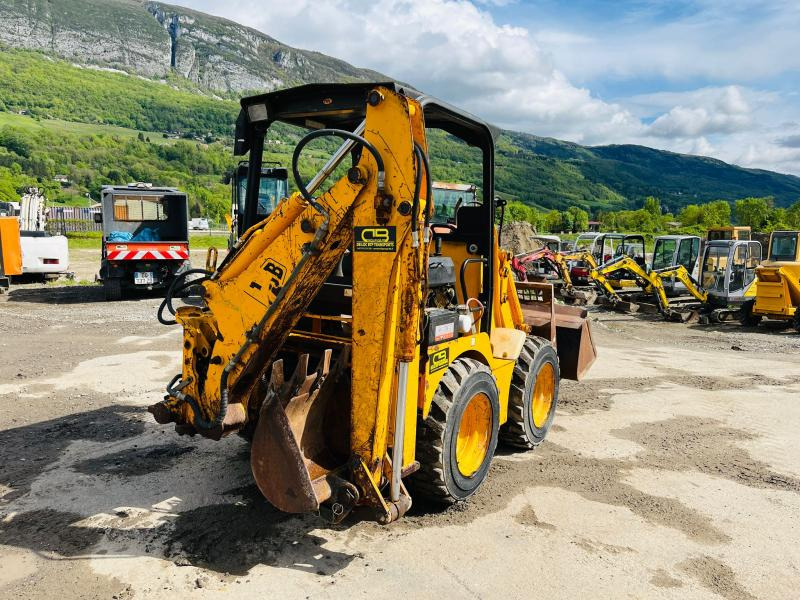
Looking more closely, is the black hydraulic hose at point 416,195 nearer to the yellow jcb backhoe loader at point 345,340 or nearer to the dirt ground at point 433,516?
the yellow jcb backhoe loader at point 345,340

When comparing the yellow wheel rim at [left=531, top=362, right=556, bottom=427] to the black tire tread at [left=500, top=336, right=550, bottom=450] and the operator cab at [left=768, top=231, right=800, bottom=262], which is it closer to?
the black tire tread at [left=500, top=336, right=550, bottom=450]

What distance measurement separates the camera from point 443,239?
16.7 feet

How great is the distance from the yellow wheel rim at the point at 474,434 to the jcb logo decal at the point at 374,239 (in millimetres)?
1355

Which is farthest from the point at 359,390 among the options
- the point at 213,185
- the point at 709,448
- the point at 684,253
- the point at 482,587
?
the point at 213,185

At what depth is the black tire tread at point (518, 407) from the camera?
507cm

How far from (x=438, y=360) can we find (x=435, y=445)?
1.72ft

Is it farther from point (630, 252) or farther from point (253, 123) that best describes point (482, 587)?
point (630, 252)

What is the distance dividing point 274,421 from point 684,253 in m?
19.4

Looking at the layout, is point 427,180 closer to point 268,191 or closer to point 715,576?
point 715,576

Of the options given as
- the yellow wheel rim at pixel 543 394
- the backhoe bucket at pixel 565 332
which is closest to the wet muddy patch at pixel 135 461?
the yellow wheel rim at pixel 543 394

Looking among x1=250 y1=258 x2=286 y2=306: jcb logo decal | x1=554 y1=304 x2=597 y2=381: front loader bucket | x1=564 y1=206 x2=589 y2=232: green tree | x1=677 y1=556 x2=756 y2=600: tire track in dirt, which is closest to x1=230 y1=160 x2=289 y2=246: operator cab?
x1=250 y1=258 x2=286 y2=306: jcb logo decal

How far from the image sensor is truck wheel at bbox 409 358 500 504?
12.3 ft

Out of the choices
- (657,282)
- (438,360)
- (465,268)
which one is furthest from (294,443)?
(657,282)

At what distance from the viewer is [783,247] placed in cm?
1770
